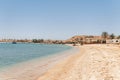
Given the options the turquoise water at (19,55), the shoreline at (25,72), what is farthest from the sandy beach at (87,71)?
the turquoise water at (19,55)

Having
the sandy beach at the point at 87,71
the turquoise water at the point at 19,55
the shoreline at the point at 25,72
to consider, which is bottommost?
the turquoise water at the point at 19,55

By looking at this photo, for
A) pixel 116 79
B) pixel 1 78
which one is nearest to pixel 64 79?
pixel 116 79

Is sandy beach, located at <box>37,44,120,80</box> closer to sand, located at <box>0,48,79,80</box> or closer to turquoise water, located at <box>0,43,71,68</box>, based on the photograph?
sand, located at <box>0,48,79,80</box>

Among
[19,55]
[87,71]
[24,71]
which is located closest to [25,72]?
[24,71]

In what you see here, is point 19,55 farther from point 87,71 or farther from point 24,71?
point 87,71

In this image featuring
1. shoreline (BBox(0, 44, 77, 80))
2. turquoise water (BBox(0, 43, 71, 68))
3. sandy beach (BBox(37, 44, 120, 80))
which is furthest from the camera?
turquoise water (BBox(0, 43, 71, 68))

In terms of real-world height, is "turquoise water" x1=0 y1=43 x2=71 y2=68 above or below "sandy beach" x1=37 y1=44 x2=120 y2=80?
below

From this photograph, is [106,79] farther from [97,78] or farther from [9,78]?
[9,78]

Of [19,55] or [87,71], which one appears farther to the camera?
[19,55]

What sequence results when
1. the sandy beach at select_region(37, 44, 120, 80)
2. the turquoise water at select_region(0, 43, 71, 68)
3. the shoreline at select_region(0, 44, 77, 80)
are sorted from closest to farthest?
the sandy beach at select_region(37, 44, 120, 80) → the shoreline at select_region(0, 44, 77, 80) → the turquoise water at select_region(0, 43, 71, 68)

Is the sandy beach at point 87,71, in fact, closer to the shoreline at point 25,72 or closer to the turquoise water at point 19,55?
the shoreline at point 25,72

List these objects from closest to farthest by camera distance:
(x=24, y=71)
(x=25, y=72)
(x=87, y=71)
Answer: (x=87, y=71)
(x=25, y=72)
(x=24, y=71)

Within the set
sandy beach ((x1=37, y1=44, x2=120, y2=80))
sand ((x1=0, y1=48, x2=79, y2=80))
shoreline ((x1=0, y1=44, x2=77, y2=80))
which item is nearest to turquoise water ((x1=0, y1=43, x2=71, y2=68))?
sand ((x1=0, y1=48, x2=79, y2=80))

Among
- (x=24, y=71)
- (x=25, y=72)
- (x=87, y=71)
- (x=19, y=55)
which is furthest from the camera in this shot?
(x=19, y=55)
